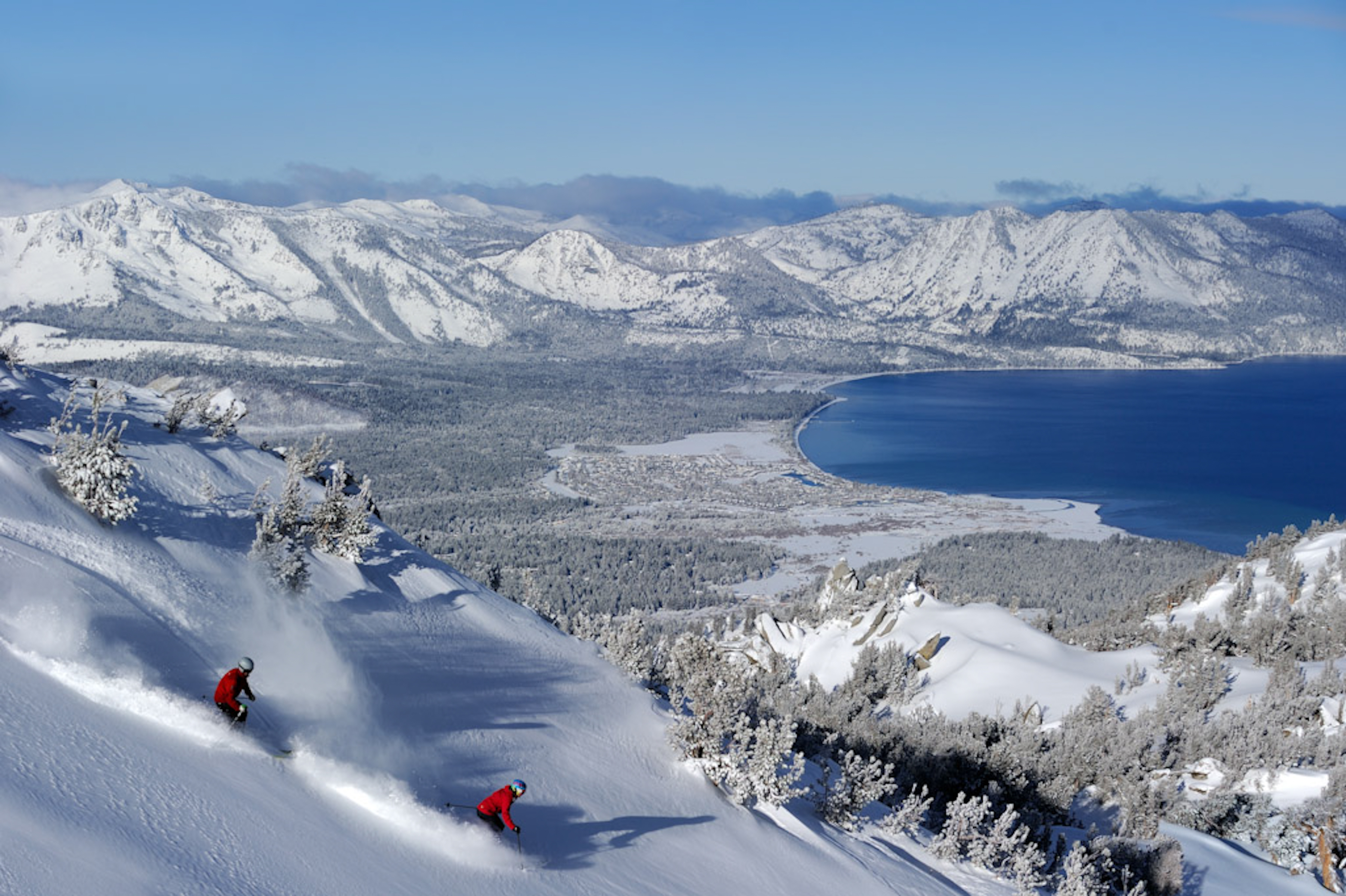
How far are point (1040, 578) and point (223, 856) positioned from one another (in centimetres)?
4665

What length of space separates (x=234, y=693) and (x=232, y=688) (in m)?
0.05

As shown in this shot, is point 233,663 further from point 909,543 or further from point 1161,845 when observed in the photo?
point 909,543

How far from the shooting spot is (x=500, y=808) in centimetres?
806

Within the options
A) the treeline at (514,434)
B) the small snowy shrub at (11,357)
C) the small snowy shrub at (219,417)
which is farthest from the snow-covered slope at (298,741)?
the treeline at (514,434)

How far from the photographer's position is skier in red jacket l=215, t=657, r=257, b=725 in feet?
26.3

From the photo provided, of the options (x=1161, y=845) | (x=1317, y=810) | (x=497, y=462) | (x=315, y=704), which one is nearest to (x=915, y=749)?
(x=1161, y=845)

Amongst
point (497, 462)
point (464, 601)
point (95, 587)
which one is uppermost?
point (95, 587)

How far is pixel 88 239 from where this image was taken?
189875mm

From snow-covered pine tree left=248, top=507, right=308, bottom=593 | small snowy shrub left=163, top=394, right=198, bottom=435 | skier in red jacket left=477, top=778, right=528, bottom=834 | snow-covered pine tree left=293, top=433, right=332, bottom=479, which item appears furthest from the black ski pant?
small snowy shrub left=163, top=394, right=198, bottom=435

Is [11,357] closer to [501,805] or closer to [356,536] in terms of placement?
[356,536]

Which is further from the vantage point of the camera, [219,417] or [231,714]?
[219,417]

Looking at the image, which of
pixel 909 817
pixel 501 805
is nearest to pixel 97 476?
pixel 501 805

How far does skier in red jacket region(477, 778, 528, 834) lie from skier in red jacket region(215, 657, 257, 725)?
196 centimetres

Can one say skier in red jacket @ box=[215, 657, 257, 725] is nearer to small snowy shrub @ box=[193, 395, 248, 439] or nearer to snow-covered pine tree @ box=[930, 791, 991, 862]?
snow-covered pine tree @ box=[930, 791, 991, 862]
